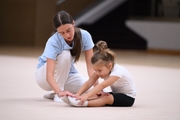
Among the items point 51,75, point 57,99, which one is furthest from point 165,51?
point 51,75

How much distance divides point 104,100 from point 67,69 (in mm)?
478

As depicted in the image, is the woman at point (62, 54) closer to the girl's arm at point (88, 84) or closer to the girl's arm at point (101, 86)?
the girl's arm at point (88, 84)

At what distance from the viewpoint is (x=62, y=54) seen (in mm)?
3883

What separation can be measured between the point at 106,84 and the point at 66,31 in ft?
1.85

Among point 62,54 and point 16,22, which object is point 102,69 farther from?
point 16,22

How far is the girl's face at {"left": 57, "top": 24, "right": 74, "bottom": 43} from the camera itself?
366cm

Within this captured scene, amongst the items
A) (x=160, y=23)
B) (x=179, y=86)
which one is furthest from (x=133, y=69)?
(x=160, y=23)

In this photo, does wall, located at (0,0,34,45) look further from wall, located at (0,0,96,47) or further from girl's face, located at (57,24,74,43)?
girl's face, located at (57,24,74,43)

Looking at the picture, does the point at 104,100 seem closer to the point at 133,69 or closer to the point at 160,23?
the point at 133,69

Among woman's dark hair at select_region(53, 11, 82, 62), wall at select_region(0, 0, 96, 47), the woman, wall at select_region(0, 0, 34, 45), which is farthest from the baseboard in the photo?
woman's dark hair at select_region(53, 11, 82, 62)

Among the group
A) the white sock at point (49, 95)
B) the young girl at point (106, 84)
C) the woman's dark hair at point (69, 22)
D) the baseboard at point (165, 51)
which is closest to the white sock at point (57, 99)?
the white sock at point (49, 95)

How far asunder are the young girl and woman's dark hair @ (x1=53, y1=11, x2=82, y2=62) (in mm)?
330

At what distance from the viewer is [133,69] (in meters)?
7.17

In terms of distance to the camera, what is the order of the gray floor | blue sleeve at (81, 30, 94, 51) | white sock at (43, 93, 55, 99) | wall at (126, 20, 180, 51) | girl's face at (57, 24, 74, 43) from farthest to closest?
wall at (126, 20, 180, 51), white sock at (43, 93, 55, 99), blue sleeve at (81, 30, 94, 51), girl's face at (57, 24, 74, 43), the gray floor
